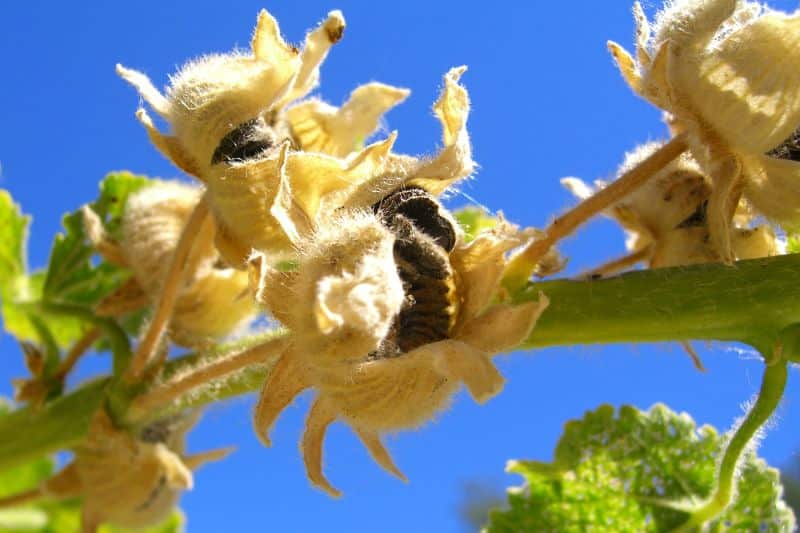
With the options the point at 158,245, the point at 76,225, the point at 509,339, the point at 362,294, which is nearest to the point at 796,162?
the point at 509,339

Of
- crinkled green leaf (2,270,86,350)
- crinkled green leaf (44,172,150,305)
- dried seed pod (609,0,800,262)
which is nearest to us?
dried seed pod (609,0,800,262)

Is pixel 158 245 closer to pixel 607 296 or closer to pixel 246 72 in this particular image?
pixel 246 72

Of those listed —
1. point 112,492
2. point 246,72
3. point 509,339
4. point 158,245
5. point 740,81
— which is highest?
point 158,245

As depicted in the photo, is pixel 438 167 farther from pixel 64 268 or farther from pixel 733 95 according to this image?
pixel 64 268

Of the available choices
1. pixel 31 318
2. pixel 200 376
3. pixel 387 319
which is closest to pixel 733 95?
pixel 387 319

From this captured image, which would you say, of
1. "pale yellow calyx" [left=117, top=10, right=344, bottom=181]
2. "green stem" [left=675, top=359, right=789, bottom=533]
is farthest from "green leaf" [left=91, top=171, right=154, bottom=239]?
"green stem" [left=675, top=359, right=789, bottom=533]

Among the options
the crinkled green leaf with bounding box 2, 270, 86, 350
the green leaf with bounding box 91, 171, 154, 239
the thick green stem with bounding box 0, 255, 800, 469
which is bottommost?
the thick green stem with bounding box 0, 255, 800, 469

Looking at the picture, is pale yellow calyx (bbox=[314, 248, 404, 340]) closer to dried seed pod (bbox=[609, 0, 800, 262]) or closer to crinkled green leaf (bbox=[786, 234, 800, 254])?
dried seed pod (bbox=[609, 0, 800, 262])
